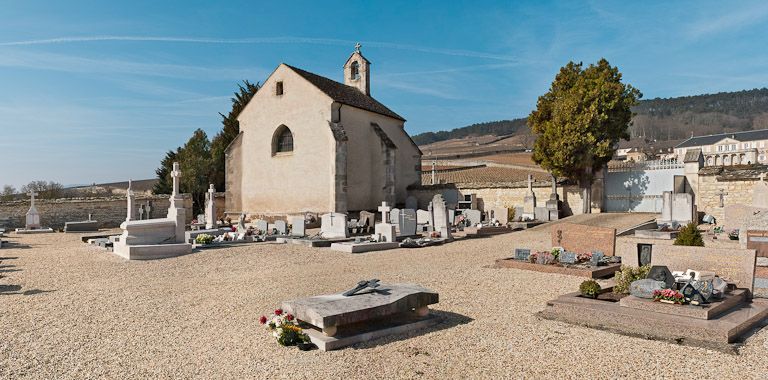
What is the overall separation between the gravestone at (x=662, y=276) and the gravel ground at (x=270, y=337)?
1.17 metres

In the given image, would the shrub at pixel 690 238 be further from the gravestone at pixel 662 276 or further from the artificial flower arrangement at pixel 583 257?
the gravestone at pixel 662 276

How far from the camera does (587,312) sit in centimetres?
620

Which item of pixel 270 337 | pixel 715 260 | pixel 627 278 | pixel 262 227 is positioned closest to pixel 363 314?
pixel 270 337

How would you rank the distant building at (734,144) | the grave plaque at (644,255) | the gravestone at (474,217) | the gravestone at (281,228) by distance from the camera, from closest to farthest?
the grave plaque at (644,255) < the gravestone at (281,228) < the gravestone at (474,217) < the distant building at (734,144)

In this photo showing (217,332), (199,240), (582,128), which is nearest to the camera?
(217,332)

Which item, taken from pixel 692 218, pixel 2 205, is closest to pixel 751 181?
pixel 692 218

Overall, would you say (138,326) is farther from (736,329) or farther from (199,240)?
(199,240)

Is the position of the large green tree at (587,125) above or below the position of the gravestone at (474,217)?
above

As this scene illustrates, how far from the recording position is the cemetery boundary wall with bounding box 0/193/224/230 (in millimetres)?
25234

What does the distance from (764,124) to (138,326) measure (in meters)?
146

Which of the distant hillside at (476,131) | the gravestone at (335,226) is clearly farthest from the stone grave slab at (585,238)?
the distant hillside at (476,131)

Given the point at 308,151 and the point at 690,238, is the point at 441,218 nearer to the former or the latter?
the point at 690,238

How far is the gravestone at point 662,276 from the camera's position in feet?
21.9

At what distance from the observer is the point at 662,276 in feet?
22.4
